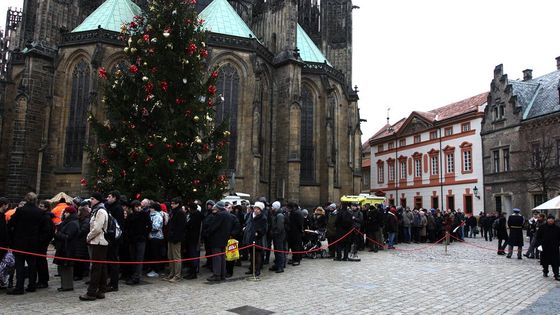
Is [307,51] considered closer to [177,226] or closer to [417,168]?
[417,168]

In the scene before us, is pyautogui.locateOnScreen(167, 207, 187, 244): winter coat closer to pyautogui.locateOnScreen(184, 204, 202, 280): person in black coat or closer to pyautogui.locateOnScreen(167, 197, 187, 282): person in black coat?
pyautogui.locateOnScreen(167, 197, 187, 282): person in black coat

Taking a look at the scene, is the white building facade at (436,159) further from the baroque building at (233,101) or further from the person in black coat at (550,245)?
the person in black coat at (550,245)

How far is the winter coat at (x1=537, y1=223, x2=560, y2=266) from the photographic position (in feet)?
37.3

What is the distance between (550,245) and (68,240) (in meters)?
11.6

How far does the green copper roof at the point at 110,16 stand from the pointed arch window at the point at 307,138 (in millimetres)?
12982

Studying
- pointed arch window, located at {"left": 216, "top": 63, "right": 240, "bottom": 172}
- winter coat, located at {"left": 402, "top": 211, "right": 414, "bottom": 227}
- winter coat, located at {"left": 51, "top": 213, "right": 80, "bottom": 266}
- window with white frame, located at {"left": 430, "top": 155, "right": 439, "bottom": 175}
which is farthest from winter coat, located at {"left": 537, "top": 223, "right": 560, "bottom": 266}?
window with white frame, located at {"left": 430, "top": 155, "right": 439, "bottom": 175}

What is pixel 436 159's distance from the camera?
42.9 m

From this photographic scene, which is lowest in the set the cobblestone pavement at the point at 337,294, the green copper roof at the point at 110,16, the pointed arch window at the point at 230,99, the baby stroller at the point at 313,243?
the cobblestone pavement at the point at 337,294

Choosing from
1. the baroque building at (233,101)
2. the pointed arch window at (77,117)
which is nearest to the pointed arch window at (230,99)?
the baroque building at (233,101)

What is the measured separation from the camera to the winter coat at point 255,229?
11422 millimetres

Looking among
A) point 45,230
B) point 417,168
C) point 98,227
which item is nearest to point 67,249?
point 45,230

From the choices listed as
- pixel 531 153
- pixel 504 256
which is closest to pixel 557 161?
pixel 531 153

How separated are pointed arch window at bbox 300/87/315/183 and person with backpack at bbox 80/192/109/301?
Answer: 2372cm

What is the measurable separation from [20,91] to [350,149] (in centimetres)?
2272
